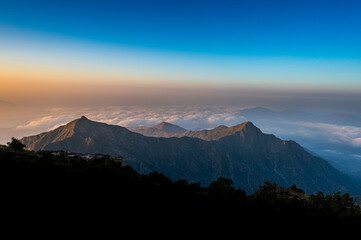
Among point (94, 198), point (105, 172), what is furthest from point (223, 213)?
point (105, 172)

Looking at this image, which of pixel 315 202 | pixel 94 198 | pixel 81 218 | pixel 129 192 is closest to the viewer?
pixel 81 218

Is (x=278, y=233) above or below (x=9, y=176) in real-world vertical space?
below

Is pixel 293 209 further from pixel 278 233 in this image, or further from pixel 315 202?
pixel 278 233

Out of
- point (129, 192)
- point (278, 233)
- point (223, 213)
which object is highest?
point (129, 192)

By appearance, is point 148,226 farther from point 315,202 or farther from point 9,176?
point 315,202

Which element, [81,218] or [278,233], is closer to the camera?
[81,218]

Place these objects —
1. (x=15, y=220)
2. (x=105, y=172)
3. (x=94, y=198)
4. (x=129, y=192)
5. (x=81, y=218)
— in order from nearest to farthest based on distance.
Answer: (x=15, y=220)
(x=81, y=218)
(x=94, y=198)
(x=129, y=192)
(x=105, y=172)
